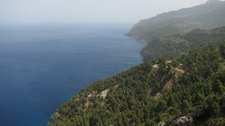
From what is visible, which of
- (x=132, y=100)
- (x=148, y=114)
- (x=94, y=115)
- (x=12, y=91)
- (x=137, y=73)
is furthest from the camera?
(x=12, y=91)

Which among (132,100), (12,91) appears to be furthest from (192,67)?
(12,91)

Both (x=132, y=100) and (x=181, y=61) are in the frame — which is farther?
(x=181, y=61)

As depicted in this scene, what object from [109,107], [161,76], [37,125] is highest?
[161,76]

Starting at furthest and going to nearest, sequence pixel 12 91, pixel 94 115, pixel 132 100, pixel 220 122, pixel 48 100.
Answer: pixel 12 91 < pixel 48 100 < pixel 132 100 < pixel 94 115 < pixel 220 122

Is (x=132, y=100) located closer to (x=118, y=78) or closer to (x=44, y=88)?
(x=118, y=78)

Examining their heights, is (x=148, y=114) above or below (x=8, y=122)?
above

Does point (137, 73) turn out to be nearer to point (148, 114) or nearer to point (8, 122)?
point (148, 114)
